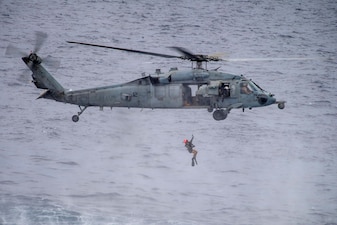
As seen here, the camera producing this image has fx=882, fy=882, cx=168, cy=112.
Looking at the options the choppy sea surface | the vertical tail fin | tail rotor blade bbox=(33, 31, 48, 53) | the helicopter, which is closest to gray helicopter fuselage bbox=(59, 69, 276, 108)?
the helicopter

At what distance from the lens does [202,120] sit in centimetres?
10119

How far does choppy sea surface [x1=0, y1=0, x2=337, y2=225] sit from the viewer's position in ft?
276

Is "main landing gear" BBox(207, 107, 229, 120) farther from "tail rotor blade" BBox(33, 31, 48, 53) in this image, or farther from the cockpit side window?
"tail rotor blade" BBox(33, 31, 48, 53)

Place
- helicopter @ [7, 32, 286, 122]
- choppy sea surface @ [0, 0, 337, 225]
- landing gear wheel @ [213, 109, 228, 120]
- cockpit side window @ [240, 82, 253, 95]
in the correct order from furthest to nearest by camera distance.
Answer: choppy sea surface @ [0, 0, 337, 225] → cockpit side window @ [240, 82, 253, 95] → landing gear wheel @ [213, 109, 228, 120] → helicopter @ [7, 32, 286, 122]

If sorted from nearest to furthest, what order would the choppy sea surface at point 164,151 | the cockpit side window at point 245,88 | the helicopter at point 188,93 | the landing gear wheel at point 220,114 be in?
the helicopter at point 188,93 < the landing gear wheel at point 220,114 < the cockpit side window at point 245,88 < the choppy sea surface at point 164,151

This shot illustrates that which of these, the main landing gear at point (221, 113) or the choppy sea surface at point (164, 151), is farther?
the choppy sea surface at point (164, 151)

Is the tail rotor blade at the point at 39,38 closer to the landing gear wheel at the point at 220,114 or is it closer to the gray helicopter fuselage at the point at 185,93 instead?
the gray helicopter fuselage at the point at 185,93

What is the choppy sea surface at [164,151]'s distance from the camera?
84.1 metres

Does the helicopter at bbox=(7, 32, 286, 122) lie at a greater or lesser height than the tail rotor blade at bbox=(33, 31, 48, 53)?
lesser

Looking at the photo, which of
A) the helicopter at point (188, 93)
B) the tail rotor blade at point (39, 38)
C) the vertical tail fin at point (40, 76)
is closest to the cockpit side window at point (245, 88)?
the helicopter at point (188, 93)

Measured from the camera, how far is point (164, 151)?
3701 inches

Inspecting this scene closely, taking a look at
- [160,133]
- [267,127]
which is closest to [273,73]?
[267,127]

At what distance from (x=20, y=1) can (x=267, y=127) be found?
78314 mm

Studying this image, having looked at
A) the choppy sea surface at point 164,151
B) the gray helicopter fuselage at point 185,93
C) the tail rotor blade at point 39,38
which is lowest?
the choppy sea surface at point 164,151
